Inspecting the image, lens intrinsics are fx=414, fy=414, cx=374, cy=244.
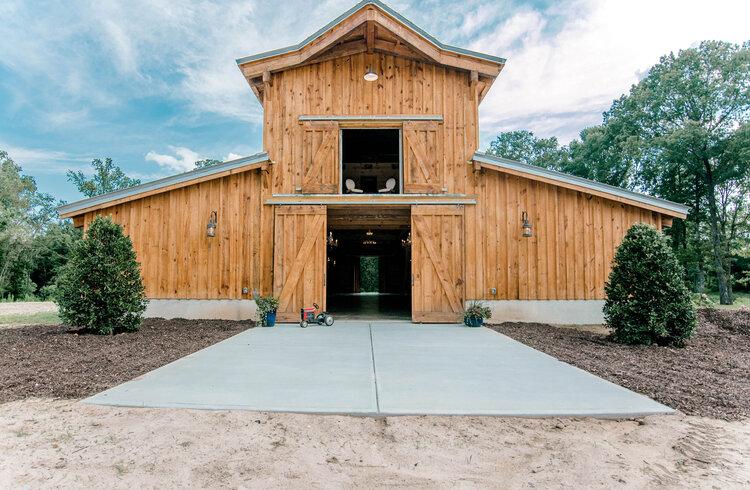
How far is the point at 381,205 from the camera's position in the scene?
8664 mm

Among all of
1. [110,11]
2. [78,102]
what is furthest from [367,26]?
[78,102]

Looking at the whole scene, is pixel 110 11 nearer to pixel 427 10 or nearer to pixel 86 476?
pixel 427 10

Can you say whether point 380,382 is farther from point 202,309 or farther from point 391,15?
point 391,15

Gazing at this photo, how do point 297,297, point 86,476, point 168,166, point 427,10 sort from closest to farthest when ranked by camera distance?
point 86,476, point 297,297, point 427,10, point 168,166

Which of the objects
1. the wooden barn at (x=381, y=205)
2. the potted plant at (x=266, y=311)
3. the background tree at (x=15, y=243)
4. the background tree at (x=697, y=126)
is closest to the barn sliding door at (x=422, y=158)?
the wooden barn at (x=381, y=205)

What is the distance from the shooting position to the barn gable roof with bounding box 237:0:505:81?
323 inches

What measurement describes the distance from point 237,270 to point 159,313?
1.77 m

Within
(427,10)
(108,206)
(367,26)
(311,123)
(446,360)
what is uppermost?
(427,10)

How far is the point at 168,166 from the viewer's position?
4109cm

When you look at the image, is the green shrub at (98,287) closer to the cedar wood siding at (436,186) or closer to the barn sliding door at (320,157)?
the cedar wood siding at (436,186)

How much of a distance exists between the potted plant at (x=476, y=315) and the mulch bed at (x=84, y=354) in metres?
4.15

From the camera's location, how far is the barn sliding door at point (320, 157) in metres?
8.55

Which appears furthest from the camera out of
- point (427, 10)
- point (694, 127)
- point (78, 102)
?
point (78, 102)

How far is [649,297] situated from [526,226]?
275 cm
